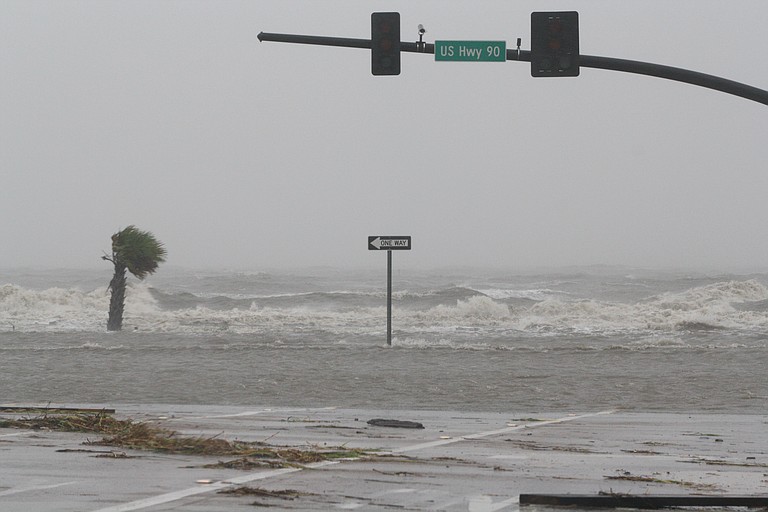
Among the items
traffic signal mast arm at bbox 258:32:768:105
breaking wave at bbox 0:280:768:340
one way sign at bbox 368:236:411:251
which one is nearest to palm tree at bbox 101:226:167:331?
breaking wave at bbox 0:280:768:340

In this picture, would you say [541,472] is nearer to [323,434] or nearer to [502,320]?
[323,434]

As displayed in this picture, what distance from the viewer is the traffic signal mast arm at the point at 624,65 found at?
13961 mm

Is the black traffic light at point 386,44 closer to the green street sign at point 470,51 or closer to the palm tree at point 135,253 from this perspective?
the green street sign at point 470,51

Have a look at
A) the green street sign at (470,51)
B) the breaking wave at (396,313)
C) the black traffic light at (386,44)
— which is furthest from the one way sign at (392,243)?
the black traffic light at (386,44)

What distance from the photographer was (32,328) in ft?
106

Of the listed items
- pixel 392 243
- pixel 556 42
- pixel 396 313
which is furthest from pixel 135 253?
pixel 556 42

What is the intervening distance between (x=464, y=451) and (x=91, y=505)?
13.1 ft

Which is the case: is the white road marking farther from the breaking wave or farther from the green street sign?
the breaking wave

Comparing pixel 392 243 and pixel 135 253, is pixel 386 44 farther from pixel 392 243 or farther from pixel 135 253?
pixel 135 253

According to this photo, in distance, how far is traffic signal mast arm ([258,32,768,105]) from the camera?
14.0m

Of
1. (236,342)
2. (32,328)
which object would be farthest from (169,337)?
(32,328)

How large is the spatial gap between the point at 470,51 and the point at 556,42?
1414mm

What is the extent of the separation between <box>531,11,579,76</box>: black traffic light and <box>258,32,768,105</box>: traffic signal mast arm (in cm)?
32

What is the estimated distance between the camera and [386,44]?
1470 cm
